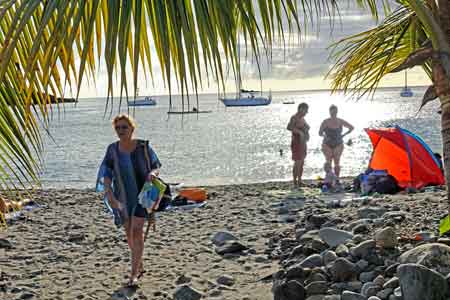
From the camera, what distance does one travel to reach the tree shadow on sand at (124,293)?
4966 mm

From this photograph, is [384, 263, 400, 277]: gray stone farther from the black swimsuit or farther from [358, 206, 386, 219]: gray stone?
the black swimsuit

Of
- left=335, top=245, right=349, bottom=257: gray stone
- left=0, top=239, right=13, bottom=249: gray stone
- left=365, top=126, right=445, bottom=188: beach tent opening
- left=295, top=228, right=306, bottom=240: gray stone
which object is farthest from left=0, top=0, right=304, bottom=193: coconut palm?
left=365, top=126, right=445, bottom=188: beach tent opening

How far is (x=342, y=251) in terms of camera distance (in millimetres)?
4895

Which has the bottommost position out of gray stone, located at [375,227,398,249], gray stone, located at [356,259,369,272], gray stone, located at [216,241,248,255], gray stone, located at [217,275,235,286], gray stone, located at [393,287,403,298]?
gray stone, located at [217,275,235,286]

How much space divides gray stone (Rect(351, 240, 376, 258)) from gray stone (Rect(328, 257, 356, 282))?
11.0 inches

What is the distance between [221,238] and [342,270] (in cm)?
289

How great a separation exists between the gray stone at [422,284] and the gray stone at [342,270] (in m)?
0.94

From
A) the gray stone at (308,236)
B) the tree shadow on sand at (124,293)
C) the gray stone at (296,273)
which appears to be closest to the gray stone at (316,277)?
the gray stone at (296,273)

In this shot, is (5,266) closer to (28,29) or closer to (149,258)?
(149,258)

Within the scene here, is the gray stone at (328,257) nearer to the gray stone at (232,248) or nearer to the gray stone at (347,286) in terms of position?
the gray stone at (347,286)

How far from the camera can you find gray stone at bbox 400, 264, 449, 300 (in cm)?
330

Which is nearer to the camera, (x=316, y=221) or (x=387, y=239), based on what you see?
(x=387, y=239)

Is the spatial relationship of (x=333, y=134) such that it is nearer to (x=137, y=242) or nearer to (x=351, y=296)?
(x=137, y=242)

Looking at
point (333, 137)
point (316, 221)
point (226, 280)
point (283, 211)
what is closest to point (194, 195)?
point (283, 211)
